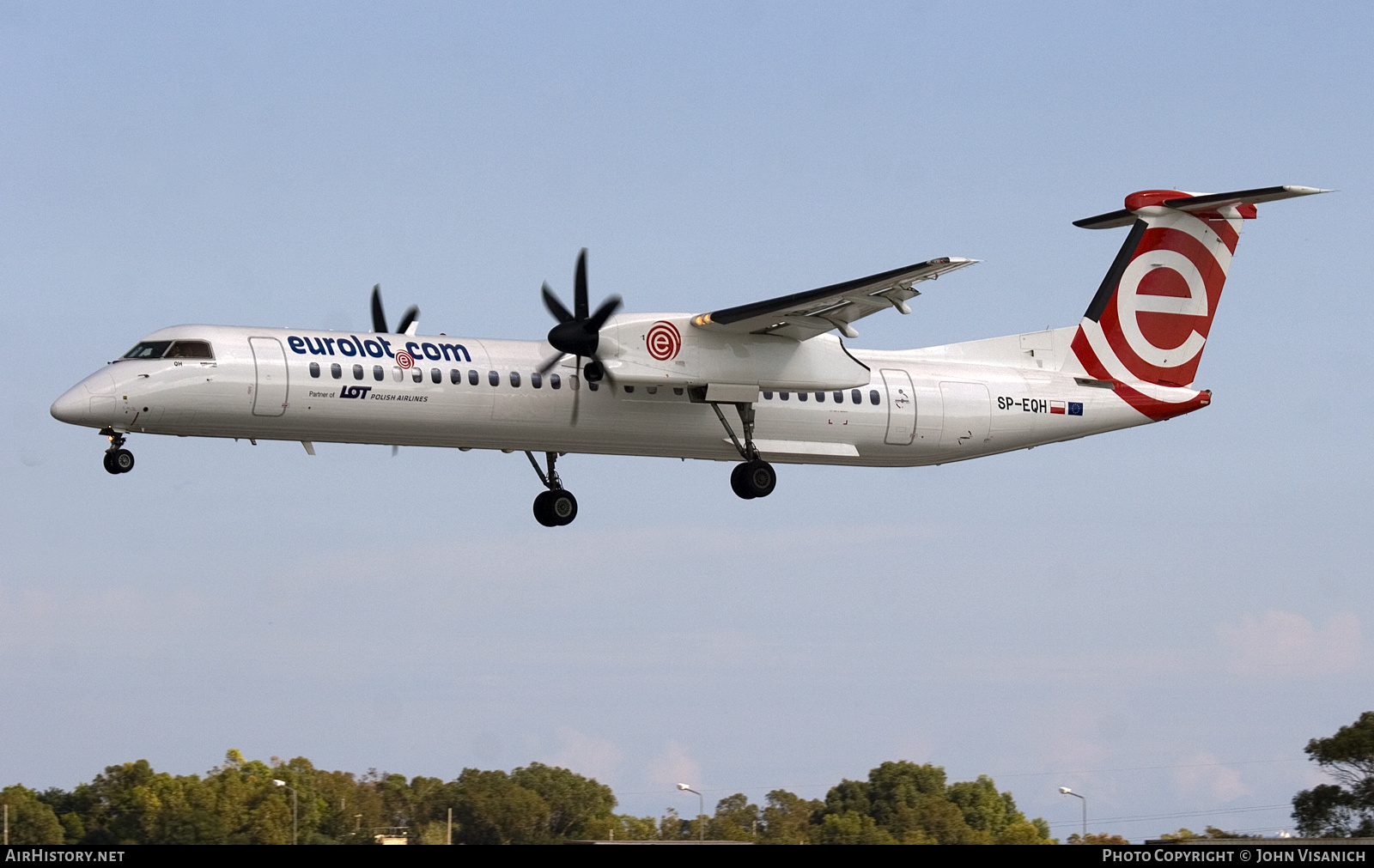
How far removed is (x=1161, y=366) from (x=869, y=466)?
214 inches

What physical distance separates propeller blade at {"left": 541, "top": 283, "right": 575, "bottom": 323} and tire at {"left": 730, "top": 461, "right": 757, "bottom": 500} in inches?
143

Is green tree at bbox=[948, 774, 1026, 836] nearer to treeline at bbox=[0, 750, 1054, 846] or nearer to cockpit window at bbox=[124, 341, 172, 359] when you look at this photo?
treeline at bbox=[0, 750, 1054, 846]

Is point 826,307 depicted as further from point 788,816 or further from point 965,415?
point 788,816

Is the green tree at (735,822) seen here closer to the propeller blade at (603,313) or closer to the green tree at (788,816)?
the green tree at (788,816)

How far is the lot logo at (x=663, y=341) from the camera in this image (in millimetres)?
23625

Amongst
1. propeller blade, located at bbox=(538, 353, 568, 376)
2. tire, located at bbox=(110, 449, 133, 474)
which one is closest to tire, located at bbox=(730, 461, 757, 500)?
propeller blade, located at bbox=(538, 353, 568, 376)

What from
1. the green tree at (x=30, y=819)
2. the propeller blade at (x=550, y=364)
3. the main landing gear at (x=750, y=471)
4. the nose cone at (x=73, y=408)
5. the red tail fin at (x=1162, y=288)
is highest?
the red tail fin at (x=1162, y=288)

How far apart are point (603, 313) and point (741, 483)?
367 centimetres

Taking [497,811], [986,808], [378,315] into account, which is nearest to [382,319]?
[378,315]

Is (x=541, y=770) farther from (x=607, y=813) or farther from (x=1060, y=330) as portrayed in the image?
(x=1060, y=330)

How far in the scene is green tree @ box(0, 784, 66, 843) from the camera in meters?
49.7

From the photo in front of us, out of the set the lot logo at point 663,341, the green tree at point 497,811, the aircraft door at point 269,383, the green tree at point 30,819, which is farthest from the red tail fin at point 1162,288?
the green tree at point 30,819

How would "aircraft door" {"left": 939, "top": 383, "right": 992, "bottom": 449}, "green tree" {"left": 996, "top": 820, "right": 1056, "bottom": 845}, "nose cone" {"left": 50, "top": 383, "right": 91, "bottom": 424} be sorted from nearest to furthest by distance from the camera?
"nose cone" {"left": 50, "top": 383, "right": 91, "bottom": 424} < "aircraft door" {"left": 939, "top": 383, "right": 992, "bottom": 449} < "green tree" {"left": 996, "top": 820, "right": 1056, "bottom": 845}

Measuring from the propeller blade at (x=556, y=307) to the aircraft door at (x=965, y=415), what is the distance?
20.4ft
